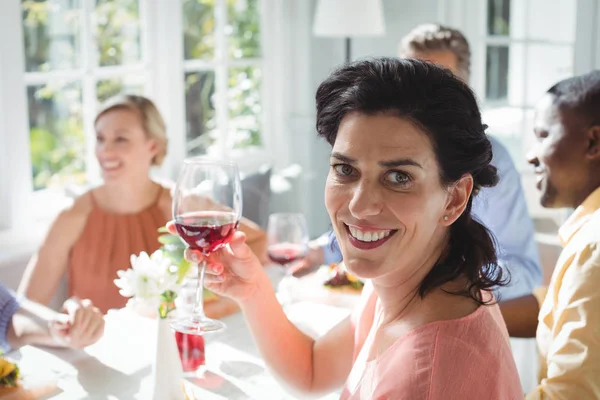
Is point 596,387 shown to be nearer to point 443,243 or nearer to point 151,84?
point 443,243

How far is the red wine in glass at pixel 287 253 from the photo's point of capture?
2.22 m

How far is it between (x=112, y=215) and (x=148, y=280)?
1.47 metres

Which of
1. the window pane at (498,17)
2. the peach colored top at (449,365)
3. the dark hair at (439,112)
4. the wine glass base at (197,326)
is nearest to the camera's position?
the peach colored top at (449,365)

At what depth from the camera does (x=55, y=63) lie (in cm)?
341

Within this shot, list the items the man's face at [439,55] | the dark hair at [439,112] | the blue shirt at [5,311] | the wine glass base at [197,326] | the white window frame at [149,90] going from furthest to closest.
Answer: the white window frame at [149,90], the man's face at [439,55], the blue shirt at [5,311], the wine glass base at [197,326], the dark hair at [439,112]

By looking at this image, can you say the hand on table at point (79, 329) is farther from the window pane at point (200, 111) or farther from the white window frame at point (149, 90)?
the window pane at point (200, 111)

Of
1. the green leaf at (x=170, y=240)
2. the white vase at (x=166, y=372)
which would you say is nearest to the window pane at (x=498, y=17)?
the green leaf at (x=170, y=240)

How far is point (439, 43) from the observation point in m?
2.80

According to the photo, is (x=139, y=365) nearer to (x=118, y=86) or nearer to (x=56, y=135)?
(x=56, y=135)

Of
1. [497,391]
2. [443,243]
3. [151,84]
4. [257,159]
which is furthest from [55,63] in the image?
[497,391]

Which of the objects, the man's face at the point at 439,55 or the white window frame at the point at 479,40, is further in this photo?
the white window frame at the point at 479,40

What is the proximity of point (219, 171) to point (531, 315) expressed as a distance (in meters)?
1.19

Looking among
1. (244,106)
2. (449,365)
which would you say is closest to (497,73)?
(244,106)

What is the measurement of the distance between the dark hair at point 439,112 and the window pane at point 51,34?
222cm
